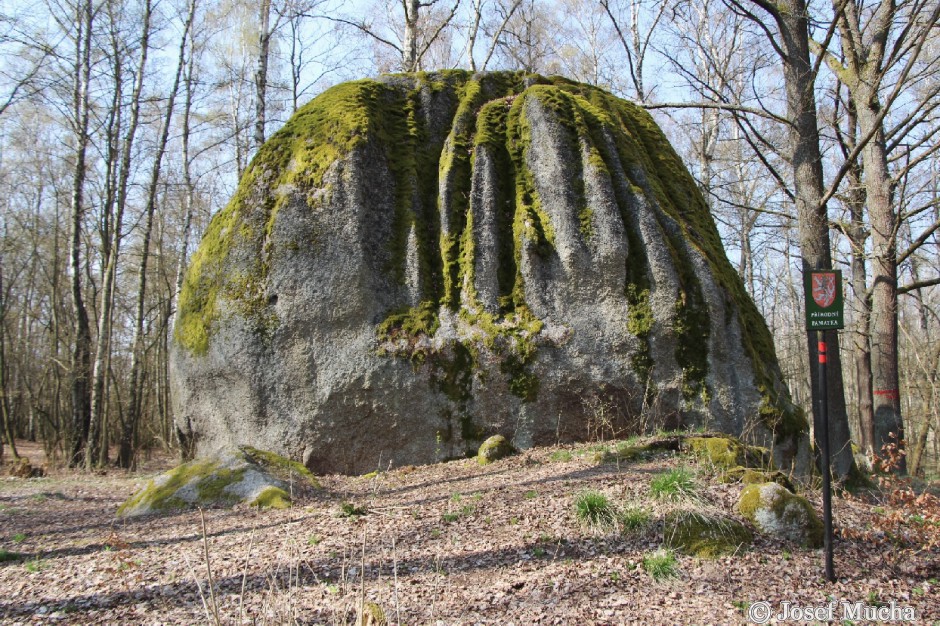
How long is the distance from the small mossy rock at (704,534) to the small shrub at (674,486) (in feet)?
0.74

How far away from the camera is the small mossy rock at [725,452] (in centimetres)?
602

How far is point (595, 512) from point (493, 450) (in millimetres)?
2725

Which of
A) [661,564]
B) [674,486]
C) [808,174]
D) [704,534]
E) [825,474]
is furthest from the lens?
[808,174]

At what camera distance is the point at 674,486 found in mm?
5070

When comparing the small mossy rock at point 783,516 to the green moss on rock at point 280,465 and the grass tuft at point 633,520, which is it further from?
the green moss on rock at point 280,465

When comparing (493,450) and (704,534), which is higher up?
(493,450)

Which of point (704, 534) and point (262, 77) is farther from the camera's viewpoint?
point (262, 77)

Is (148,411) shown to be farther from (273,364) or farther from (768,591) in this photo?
(768,591)

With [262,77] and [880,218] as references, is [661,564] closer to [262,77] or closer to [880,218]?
[880,218]

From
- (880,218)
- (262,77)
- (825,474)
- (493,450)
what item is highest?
(262,77)

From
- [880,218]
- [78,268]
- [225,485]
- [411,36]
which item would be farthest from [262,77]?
[880,218]

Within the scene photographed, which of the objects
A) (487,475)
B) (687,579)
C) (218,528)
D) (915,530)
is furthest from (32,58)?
(915,530)

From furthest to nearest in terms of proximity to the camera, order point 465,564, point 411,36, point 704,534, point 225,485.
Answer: point 411,36, point 225,485, point 704,534, point 465,564

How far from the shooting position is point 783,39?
8.51 meters
